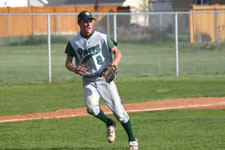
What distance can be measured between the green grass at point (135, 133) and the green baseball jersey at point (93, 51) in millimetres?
1197

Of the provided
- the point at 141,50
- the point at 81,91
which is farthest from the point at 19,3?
the point at 81,91

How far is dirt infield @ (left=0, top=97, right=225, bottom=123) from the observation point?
1193 cm

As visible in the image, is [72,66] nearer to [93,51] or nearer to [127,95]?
[93,51]

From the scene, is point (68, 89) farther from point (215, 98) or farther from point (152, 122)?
point (152, 122)

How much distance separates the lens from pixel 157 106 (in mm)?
13156

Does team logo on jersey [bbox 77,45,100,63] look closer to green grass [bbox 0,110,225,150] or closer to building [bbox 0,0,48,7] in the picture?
green grass [bbox 0,110,225,150]

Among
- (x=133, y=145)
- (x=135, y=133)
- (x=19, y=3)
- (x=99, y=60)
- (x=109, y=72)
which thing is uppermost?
(x=19, y=3)

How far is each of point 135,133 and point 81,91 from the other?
7158 millimetres

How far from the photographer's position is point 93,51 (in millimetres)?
7688

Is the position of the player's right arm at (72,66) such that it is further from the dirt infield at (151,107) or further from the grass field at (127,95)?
the dirt infield at (151,107)

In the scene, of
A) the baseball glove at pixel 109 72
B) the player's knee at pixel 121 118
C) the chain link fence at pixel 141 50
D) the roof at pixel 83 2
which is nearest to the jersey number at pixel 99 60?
the baseball glove at pixel 109 72

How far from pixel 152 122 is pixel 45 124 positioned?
2.09m

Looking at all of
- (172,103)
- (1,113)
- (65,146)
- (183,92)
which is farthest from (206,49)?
(65,146)

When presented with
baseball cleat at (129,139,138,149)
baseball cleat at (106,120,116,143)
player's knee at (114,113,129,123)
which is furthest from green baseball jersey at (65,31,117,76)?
baseball cleat at (129,139,138,149)
